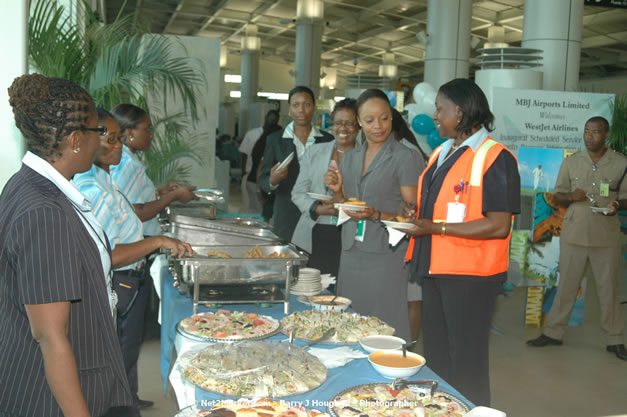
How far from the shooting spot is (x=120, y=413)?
1294mm

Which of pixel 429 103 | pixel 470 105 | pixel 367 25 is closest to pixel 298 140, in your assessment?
pixel 470 105

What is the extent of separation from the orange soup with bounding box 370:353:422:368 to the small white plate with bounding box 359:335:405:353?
1.6 inches

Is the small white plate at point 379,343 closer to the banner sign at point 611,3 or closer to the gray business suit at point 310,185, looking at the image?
the gray business suit at point 310,185

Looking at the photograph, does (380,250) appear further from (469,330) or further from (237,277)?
(237,277)

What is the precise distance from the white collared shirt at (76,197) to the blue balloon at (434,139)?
4456mm

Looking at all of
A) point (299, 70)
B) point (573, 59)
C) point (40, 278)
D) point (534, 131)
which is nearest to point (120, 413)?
point (40, 278)

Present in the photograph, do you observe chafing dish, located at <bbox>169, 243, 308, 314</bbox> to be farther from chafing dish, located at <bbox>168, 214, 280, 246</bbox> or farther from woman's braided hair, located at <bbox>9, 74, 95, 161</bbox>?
woman's braided hair, located at <bbox>9, 74, 95, 161</bbox>

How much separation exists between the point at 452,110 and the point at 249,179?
13.4 ft

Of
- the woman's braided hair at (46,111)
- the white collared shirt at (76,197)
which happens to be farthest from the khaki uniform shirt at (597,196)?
the woman's braided hair at (46,111)

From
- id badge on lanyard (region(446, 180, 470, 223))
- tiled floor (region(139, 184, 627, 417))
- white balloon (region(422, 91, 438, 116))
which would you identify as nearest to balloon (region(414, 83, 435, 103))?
white balloon (region(422, 91, 438, 116))

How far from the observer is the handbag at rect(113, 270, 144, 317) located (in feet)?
7.58

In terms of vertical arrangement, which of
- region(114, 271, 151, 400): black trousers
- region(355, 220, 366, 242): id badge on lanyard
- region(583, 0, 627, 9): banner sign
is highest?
region(583, 0, 627, 9): banner sign

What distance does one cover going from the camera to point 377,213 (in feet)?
7.55

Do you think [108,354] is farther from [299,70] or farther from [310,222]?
[299,70]
